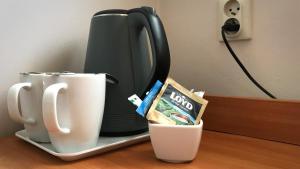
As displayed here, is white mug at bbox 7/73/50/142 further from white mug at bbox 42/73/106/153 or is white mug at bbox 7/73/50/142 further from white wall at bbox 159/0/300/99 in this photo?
white wall at bbox 159/0/300/99

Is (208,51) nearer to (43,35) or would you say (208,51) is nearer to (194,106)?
(194,106)

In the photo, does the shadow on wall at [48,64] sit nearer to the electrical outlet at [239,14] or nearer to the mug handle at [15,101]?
the mug handle at [15,101]

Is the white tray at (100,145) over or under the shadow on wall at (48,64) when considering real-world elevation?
under

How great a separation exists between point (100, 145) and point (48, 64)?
0.28m

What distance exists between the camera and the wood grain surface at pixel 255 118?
1.76ft

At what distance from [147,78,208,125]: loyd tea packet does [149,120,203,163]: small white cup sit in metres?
0.02

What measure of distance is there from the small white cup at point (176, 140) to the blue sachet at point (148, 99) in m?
0.03

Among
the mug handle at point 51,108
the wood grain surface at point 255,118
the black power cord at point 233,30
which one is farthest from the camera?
the black power cord at point 233,30

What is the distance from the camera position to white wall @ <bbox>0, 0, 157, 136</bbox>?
634 mm

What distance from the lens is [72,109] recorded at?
0.45 metres

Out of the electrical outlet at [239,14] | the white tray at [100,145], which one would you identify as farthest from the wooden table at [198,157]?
the electrical outlet at [239,14]

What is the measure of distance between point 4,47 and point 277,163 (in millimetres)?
576

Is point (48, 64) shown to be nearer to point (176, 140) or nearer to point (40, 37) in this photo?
point (40, 37)

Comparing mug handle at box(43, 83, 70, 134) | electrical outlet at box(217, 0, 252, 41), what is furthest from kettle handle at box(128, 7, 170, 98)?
electrical outlet at box(217, 0, 252, 41)
